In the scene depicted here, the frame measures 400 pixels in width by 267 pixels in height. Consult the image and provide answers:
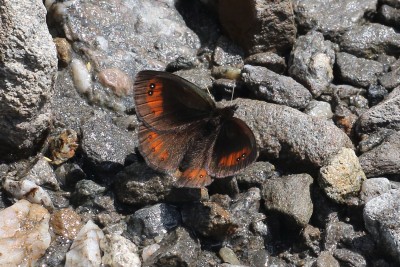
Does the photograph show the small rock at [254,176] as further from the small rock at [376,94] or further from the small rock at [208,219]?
the small rock at [376,94]

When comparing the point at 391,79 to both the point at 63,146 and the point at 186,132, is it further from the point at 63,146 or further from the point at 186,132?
the point at 63,146

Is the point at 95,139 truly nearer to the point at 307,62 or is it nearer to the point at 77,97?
the point at 77,97

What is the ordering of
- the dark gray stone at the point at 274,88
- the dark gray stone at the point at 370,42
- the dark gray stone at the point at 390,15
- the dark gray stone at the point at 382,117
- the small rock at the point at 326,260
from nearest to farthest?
the small rock at the point at 326,260, the dark gray stone at the point at 382,117, the dark gray stone at the point at 274,88, the dark gray stone at the point at 370,42, the dark gray stone at the point at 390,15

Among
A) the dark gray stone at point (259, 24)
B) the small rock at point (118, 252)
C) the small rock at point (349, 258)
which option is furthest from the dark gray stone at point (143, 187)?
the dark gray stone at point (259, 24)

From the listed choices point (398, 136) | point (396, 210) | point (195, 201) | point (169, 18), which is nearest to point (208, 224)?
point (195, 201)

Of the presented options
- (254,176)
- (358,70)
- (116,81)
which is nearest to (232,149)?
(254,176)

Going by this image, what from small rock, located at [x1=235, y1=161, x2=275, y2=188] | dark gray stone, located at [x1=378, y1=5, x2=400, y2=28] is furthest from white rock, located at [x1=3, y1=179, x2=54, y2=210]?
dark gray stone, located at [x1=378, y1=5, x2=400, y2=28]
